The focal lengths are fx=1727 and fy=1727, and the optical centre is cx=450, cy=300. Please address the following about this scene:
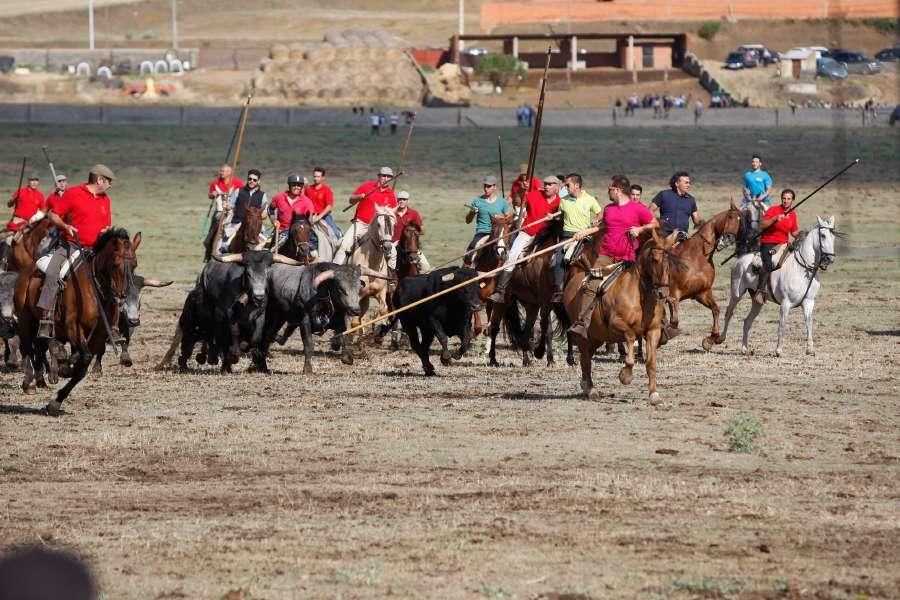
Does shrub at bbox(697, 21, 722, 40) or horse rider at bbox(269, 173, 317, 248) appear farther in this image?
shrub at bbox(697, 21, 722, 40)

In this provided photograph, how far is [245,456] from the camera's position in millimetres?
14266

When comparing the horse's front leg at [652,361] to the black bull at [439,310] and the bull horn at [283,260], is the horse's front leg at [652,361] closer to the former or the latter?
the black bull at [439,310]

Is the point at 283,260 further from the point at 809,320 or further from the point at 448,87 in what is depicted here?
the point at 448,87

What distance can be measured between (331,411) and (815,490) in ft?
18.4

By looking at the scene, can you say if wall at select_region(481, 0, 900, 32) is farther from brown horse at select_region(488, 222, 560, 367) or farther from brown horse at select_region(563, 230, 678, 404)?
brown horse at select_region(563, 230, 678, 404)

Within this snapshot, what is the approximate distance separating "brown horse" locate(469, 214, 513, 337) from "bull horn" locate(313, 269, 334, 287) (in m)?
2.28

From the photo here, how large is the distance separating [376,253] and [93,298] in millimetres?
6213

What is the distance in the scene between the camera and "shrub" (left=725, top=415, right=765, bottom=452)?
14.3 m

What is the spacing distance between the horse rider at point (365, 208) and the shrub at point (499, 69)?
8606 cm

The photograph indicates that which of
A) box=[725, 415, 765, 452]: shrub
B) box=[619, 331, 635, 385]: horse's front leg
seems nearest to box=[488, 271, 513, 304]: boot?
box=[619, 331, 635, 385]: horse's front leg

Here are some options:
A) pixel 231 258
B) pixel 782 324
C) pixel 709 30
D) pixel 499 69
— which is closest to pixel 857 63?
pixel 499 69

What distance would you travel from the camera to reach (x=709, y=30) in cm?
12031

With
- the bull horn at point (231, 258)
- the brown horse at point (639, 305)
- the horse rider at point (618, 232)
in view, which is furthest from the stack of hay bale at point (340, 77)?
the brown horse at point (639, 305)

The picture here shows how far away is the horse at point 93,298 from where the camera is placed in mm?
16172
